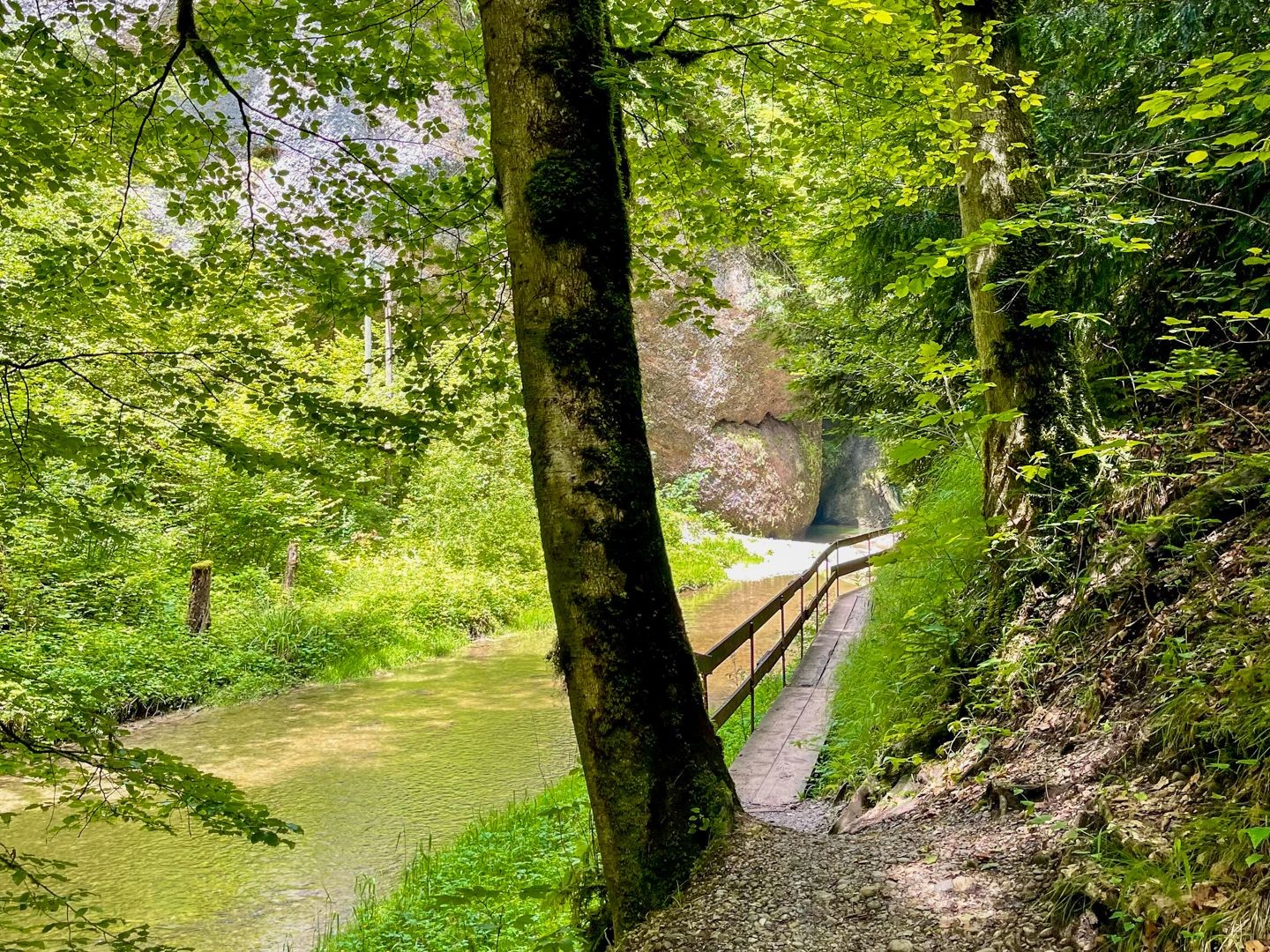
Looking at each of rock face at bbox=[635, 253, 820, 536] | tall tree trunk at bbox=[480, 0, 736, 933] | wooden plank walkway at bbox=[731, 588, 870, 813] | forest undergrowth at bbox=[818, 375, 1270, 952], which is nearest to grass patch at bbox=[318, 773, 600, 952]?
wooden plank walkway at bbox=[731, 588, 870, 813]

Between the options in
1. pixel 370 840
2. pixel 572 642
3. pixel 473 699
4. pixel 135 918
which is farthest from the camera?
pixel 473 699

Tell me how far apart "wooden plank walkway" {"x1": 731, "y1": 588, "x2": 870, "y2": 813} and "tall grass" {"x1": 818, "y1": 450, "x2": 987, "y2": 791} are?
19cm

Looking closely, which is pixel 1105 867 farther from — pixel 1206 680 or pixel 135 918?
pixel 135 918

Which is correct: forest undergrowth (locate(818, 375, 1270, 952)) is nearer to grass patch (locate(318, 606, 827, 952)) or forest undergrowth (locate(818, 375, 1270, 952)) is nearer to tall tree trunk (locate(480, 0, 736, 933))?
tall tree trunk (locate(480, 0, 736, 933))

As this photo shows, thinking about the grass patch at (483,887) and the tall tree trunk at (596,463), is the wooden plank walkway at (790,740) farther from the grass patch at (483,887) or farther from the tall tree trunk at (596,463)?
the tall tree trunk at (596,463)

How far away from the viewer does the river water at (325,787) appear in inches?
225

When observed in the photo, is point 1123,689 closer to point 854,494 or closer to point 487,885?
point 487,885

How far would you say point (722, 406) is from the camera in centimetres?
2717

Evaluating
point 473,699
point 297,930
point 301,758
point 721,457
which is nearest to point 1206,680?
point 297,930

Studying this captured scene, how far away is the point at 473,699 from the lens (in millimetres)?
10742

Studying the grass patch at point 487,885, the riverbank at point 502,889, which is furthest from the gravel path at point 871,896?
the grass patch at point 487,885

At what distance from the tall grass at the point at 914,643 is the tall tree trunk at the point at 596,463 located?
190 cm

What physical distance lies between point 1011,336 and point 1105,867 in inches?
124

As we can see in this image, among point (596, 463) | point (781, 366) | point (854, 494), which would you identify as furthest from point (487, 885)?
point (854, 494)
